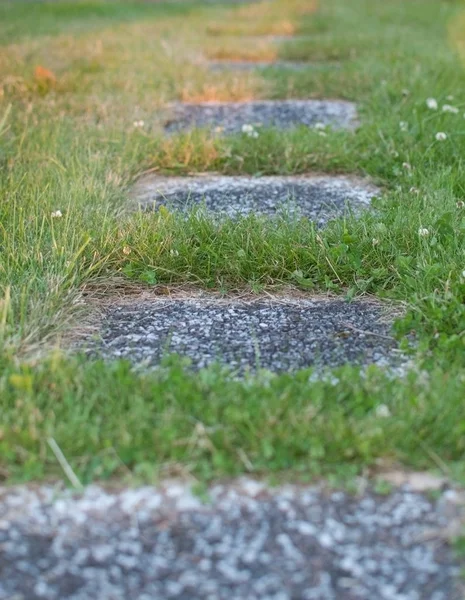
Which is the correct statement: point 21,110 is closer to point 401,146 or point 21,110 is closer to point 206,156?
point 206,156

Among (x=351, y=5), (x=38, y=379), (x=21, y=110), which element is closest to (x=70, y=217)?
(x=38, y=379)

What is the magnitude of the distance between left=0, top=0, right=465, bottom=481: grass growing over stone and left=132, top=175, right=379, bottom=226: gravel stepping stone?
94 millimetres

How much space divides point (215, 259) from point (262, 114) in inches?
80.3

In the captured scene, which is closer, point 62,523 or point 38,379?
point 62,523

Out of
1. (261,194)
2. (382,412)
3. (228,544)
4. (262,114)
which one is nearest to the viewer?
(228,544)

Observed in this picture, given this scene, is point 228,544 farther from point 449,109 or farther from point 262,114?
point 262,114

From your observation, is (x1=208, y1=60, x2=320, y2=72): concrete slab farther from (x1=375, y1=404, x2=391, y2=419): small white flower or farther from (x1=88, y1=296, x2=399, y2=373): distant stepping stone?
(x1=375, y1=404, x2=391, y2=419): small white flower

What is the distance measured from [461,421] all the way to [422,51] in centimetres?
473

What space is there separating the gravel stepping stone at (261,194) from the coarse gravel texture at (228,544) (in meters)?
1.40

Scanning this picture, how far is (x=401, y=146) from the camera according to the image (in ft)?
11.4

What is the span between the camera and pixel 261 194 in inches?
124

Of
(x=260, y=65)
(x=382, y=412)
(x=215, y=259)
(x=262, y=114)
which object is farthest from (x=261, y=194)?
(x=260, y=65)

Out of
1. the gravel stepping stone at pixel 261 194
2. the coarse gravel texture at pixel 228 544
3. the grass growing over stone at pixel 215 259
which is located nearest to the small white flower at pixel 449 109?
the grass growing over stone at pixel 215 259

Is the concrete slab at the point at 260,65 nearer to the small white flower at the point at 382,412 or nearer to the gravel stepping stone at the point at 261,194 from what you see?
the gravel stepping stone at the point at 261,194
